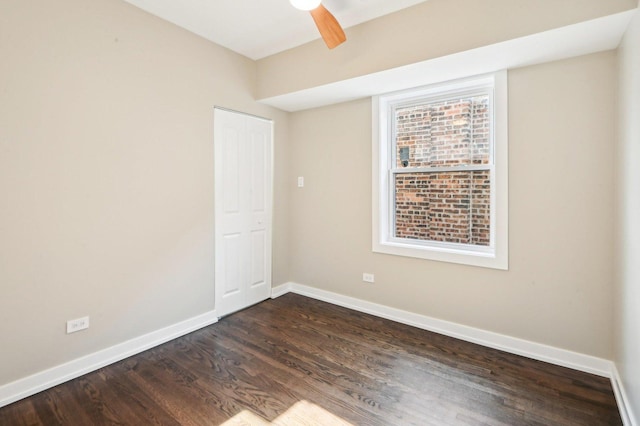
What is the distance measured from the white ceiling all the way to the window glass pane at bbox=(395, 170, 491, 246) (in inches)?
59.6

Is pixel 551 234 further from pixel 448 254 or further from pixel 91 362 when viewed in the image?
pixel 91 362

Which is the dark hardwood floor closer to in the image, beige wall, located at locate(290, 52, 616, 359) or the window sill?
beige wall, located at locate(290, 52, 616, 359)

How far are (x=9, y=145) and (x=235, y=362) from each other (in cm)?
207

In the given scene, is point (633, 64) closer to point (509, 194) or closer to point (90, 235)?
point (509, 194)

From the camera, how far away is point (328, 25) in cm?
212

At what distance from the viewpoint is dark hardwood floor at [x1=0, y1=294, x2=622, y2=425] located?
6.00 ft

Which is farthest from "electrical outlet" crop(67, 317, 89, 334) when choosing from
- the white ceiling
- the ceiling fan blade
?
the ceiling fan blade

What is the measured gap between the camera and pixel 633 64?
1715 millimetres

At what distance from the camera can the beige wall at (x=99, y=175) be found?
1.95 metres

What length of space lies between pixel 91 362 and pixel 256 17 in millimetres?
2986

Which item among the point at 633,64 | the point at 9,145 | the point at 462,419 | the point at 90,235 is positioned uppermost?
the point at 633,64

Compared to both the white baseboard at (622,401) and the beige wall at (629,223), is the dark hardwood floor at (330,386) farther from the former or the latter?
the beige wall at (629,223)

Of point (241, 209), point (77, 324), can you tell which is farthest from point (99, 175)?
point (241, 209)

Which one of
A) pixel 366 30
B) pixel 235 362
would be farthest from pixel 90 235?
pixel 366 30
